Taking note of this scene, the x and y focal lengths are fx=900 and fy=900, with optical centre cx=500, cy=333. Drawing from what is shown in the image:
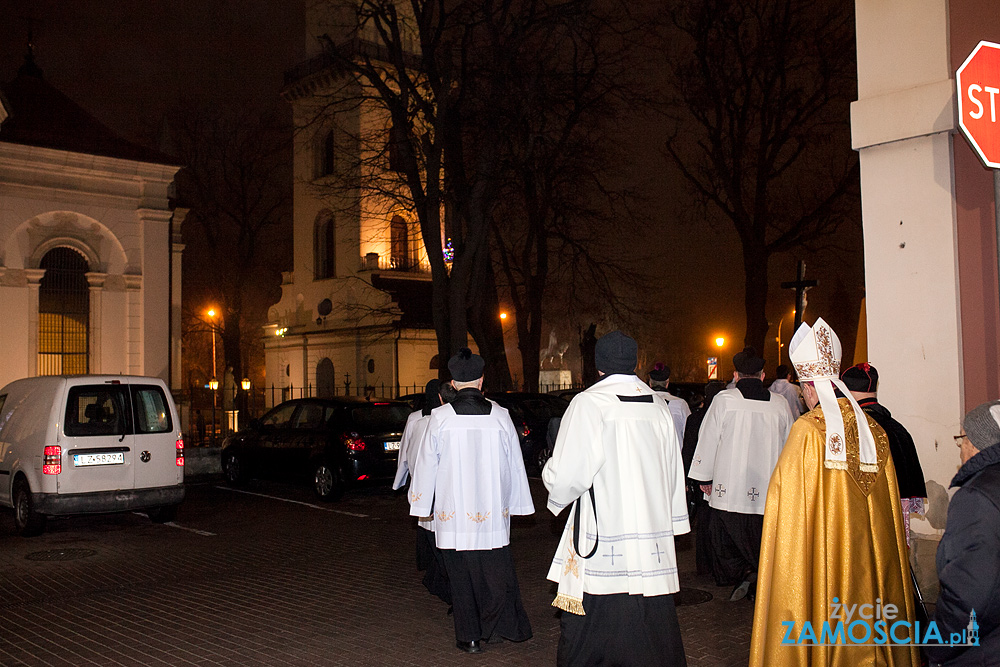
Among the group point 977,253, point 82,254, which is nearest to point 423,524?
point 977,253

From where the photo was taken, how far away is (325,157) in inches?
1822

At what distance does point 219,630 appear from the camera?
6.71 m

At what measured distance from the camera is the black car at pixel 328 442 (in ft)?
44.3

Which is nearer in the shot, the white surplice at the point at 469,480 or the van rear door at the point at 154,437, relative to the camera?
the white surplice at the point at 469,480

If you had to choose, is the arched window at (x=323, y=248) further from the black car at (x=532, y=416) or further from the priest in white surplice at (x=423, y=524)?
the priest in white surplice at (x=423, y=524)

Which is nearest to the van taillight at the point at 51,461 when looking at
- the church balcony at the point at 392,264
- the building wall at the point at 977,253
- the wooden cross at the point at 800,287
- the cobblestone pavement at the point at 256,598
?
the cobblestone pavement at the point at 256,598

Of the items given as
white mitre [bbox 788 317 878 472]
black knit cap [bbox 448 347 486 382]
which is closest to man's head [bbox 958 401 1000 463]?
white mitre [bbox 788 317 878 472]

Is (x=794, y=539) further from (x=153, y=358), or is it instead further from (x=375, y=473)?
(x=153, y=358)

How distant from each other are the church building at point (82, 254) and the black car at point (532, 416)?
11142 mm

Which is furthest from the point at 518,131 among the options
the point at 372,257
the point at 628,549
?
the point at 372,257

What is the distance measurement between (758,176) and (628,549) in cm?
2201

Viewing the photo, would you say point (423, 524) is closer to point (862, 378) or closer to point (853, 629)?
point (862, 378)

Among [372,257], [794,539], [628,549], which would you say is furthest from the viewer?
[372,257]

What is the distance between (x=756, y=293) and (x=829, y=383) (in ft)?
67.5
